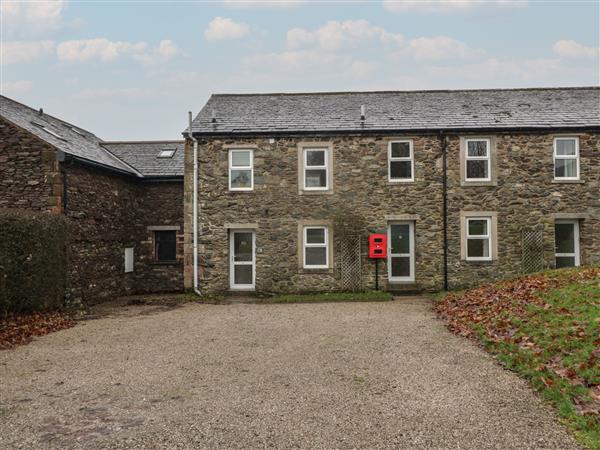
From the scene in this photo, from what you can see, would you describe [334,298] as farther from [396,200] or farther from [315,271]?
[396,200]

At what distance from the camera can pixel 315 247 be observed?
15305 mm

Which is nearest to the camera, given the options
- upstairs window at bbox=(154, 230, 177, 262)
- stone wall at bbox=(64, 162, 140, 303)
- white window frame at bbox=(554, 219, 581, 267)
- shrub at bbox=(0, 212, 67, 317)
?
shrub at bbox=(0, 212, 67, 317)

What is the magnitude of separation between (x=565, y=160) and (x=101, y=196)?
16.7 m

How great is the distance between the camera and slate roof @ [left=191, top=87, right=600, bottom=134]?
15406mm

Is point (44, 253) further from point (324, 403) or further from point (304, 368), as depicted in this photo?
point (324, 403)

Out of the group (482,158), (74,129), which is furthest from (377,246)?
(74,129)

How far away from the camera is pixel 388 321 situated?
10.3 meters

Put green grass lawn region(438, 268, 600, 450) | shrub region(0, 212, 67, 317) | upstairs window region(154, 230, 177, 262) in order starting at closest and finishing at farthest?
green grass lawn region(438, 268, 600, 450) → shrub region(0, 212, 67, 317) → upstairs window region(154, 230, 177, 262)

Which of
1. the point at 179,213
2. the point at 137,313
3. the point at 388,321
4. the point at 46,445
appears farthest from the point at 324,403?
the point at 179,213

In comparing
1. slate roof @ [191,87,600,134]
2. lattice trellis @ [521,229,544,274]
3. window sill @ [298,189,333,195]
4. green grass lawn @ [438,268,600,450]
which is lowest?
green grass lawn @ [438,268,600,450]

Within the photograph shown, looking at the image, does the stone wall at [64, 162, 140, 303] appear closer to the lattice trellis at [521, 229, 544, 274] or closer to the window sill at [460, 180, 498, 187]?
the window sill at [460, 180, 498, 187]

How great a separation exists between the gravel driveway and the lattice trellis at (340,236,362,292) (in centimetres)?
529

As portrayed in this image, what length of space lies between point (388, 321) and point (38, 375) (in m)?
7.19

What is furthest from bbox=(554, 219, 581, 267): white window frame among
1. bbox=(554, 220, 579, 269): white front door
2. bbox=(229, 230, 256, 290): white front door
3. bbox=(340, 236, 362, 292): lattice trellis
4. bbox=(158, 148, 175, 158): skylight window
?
bbox=(158, 148, 175, 158): skylight window
